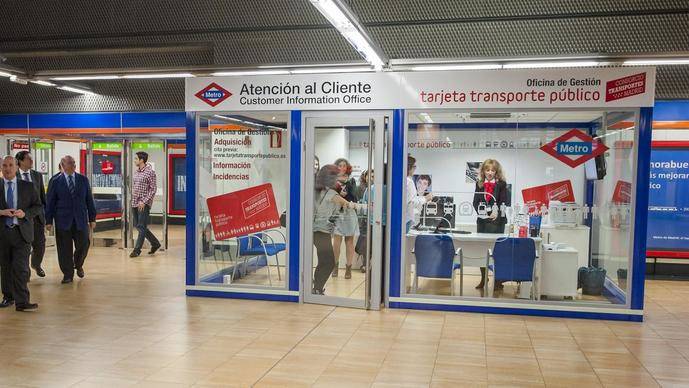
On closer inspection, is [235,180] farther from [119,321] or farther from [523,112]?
[523,112]

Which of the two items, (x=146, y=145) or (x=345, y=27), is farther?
(x=146, y=145)

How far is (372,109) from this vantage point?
610 centimetres

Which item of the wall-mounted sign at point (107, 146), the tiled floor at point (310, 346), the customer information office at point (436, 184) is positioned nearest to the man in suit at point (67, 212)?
the tiled floor at point (310, 346)

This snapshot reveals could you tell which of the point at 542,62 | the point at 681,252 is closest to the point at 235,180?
the point at 542,62

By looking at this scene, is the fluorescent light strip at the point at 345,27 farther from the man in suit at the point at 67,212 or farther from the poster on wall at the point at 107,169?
the poster on wall at the point at 107,169

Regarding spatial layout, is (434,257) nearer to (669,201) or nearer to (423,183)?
(423,183)

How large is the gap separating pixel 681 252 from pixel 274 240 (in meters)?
6.06

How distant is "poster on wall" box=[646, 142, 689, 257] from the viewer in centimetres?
827

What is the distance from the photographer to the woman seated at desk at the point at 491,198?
612 centimetres

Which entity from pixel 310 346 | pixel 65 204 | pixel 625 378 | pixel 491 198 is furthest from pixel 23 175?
pixel 625 378

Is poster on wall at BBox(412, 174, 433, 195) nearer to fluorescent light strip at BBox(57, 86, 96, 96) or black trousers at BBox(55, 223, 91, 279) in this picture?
black trousers at BBox(55, 223, 91, 279)

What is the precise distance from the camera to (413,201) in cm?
632

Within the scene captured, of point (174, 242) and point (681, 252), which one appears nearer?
point (681, 252)

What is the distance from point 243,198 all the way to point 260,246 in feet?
1.95
